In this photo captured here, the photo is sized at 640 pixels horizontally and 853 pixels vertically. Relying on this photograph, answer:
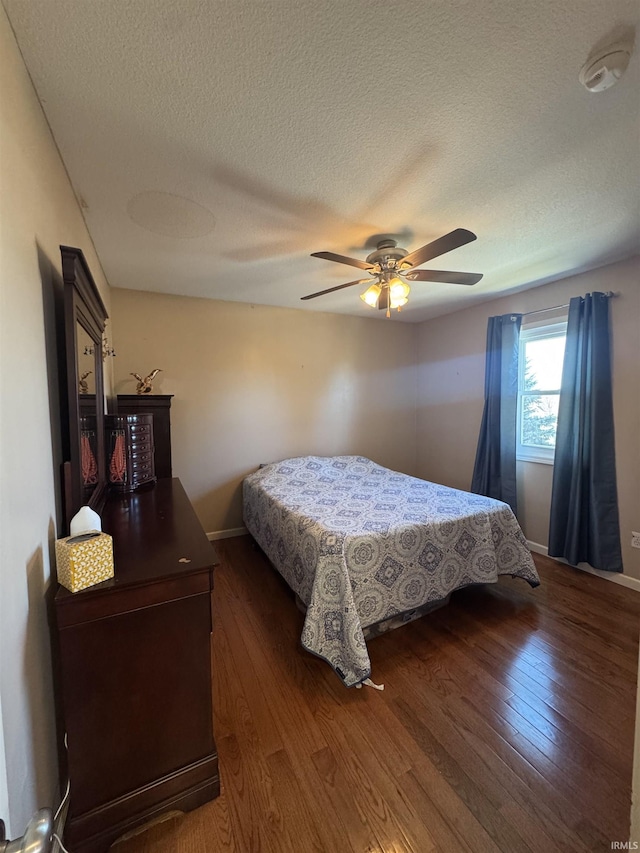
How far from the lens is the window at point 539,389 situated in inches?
121

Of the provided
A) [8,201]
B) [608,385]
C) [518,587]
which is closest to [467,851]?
[518,587]

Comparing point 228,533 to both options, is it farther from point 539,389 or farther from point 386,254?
point 539,389

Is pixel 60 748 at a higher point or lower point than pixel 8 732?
lower

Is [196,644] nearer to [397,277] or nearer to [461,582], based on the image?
[461,582]

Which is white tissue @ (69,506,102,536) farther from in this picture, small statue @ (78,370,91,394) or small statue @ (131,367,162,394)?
small statue @ (131,367,162,394)

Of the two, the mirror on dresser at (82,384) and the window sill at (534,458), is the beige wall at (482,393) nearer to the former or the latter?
the window sill at (534,458)

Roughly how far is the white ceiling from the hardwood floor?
2.40m

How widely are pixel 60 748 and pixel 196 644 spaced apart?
0.52m

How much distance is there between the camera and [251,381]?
3572 mm

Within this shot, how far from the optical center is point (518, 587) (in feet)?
8.41

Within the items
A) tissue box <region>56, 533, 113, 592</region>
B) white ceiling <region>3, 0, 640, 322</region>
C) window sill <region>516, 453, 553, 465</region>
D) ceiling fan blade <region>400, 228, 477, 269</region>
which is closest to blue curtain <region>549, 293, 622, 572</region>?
window sill <region>516, 453, 553, 465</region>

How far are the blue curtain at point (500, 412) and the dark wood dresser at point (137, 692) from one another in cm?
297

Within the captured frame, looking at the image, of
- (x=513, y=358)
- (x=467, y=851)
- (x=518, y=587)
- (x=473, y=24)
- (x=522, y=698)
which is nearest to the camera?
(x=473, y=24)

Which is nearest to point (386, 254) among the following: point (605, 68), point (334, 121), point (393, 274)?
point (393, 274)
